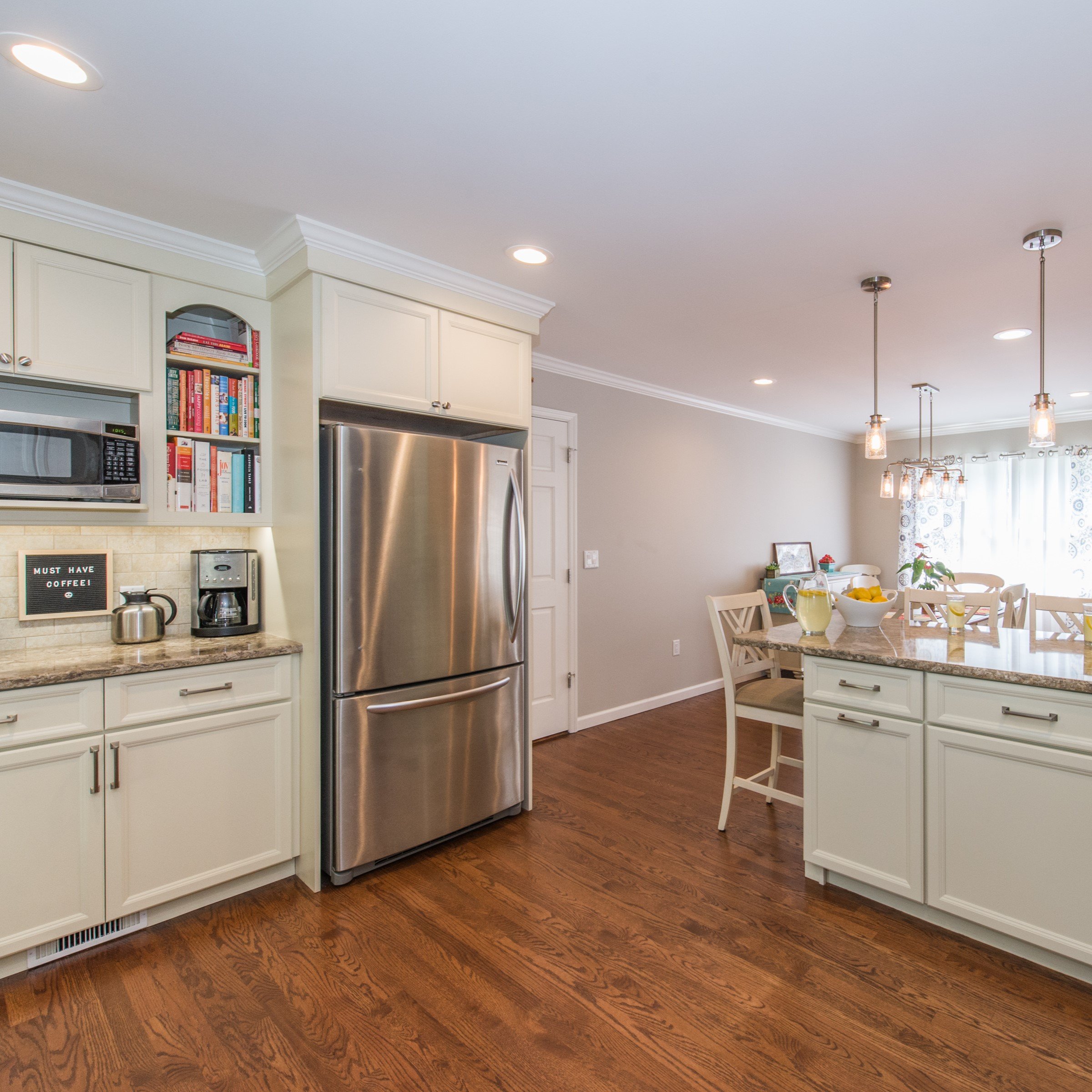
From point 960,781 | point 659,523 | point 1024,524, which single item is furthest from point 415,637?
point 1024,524

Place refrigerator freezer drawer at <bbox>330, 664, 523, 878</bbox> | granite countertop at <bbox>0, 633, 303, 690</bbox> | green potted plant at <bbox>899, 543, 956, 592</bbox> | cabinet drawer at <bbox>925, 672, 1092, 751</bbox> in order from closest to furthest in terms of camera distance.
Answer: cabinet drawer at <bbox>925, 672, 1092, 751</bbox>
granite countertop at <bbox>0, 633, 303, 690</bbox>
refrigerator freezer drawer at <bbox>330, 664, 523, 878</bbox>
green potted plant at <bbox>899, 543, 956, 592</bbox>

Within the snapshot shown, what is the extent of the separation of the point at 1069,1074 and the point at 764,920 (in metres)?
0.84

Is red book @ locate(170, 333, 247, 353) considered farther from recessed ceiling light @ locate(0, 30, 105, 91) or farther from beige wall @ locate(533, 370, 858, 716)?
beige wall @ locate(533, 370, 858, 716)

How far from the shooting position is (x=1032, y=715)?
1.95 m

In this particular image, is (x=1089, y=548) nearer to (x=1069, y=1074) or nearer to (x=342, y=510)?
(x=1069, y=1074)

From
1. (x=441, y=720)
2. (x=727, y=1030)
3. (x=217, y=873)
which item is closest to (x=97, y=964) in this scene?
(x=217, y=873)

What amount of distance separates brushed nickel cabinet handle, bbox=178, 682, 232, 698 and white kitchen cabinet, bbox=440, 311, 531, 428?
4.39ft

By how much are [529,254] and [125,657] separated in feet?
6.70

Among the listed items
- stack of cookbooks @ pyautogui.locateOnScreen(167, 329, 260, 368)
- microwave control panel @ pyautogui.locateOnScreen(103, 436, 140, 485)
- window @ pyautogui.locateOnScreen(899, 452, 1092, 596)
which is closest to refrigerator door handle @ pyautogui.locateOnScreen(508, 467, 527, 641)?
stack of cookbooks @ pyautogui.locateOnScreen(167, 329, 260, 368)

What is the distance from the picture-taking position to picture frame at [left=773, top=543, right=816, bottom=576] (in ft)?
20.5

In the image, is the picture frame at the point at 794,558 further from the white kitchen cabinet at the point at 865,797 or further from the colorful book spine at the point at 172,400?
the colorful book spine at the point at 172,400

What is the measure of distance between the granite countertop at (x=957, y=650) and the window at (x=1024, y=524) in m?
3.70

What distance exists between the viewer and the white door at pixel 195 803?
7.04ft

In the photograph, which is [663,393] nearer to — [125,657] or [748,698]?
[748,698]
